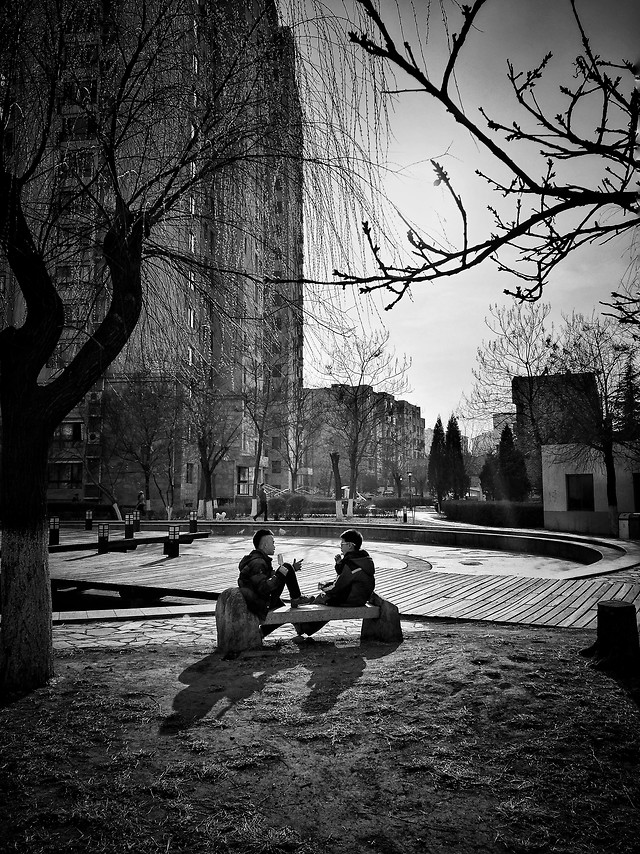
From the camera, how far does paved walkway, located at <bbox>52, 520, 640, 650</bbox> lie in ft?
23.7

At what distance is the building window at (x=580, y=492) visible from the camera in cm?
2600

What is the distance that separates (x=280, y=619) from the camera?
6176mm

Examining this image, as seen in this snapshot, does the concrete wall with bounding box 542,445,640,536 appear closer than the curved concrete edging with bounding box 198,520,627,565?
No

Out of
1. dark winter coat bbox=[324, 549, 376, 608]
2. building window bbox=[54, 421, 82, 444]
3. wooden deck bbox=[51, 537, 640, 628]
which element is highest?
building window bbox=[54, 421, 82, 444]

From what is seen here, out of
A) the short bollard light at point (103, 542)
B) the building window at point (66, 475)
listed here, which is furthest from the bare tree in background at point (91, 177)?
the building window at point (66, 475)

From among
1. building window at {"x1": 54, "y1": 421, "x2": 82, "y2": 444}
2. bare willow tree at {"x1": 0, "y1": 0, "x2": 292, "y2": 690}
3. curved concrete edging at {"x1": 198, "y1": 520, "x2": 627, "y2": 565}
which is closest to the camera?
bare willow tree at {"x1": 0, "y1": 0, "x2": 292, "y2": 690}

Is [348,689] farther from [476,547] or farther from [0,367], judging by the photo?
[476,547]

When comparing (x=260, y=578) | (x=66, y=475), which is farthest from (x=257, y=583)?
(x=66, y=475)

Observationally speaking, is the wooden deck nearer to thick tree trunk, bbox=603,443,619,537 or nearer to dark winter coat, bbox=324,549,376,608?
dark winter coat, bbox=324,549,376,608

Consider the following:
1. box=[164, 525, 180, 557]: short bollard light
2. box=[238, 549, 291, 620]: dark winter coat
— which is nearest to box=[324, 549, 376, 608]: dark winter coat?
box=[238, 549, 291, 620]: dark winter coat

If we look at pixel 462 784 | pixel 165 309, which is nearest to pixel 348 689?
pixel 462 784

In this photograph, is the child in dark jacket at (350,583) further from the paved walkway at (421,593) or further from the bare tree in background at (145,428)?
the bare tree in background at (145,428)

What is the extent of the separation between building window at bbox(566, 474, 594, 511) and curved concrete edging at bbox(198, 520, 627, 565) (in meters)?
5.82

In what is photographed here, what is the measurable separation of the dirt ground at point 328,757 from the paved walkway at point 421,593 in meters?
1.57
